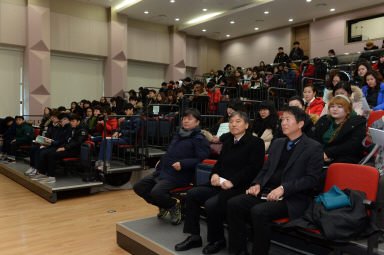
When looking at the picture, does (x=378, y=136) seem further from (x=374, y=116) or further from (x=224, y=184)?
(x=224, y=184)

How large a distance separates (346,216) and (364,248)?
37 cm

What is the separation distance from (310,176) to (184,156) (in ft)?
4.71

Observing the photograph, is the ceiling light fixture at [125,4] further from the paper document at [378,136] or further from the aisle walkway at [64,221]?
the paper document at [378,136]

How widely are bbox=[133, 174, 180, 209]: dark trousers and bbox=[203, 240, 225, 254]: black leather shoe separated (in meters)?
0.75

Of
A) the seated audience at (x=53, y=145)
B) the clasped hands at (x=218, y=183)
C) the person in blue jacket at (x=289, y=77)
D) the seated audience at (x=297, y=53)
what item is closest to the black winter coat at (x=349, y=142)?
the clasped hands at (x=218, y=183)

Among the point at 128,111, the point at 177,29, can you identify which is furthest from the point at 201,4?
the point at 128,111

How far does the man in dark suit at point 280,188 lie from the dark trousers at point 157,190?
921mm

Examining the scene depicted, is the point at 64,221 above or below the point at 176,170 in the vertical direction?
below

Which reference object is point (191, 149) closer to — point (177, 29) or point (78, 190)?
point (78, 190)

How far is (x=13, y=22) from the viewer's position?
10.1 metres

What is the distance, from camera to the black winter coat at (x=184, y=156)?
10.8 ft

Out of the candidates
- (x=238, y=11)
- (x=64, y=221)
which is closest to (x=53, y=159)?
(x=64, y=221)

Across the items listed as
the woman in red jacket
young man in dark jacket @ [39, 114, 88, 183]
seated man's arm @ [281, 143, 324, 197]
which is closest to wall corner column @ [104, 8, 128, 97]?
young man in dark jacket @ [39, 114, 88, 183]

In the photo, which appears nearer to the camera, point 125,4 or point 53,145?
point 53,145
